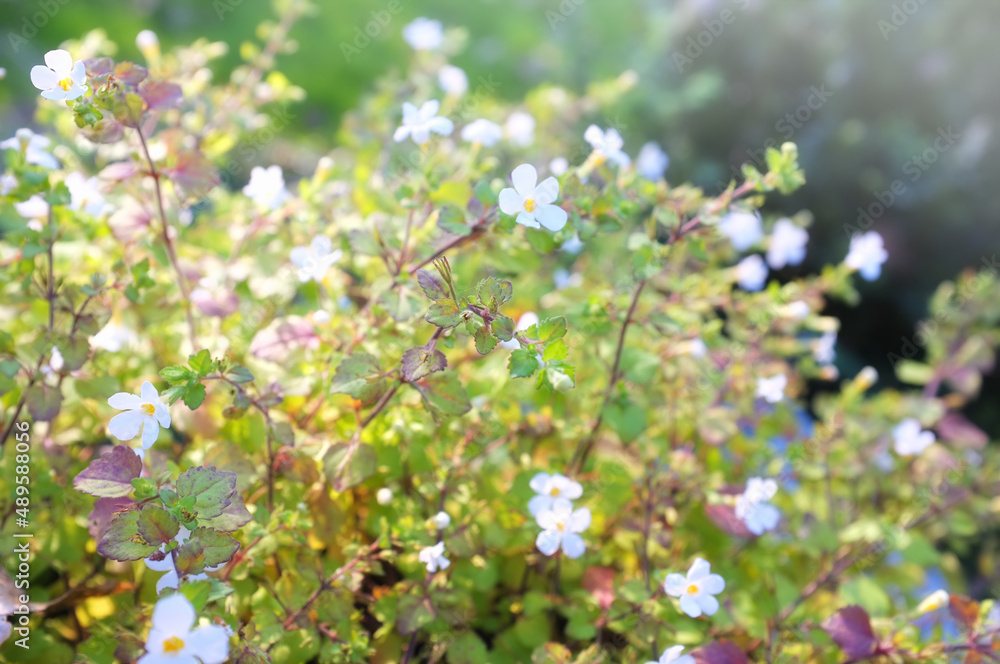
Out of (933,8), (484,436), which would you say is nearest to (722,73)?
(933,8)

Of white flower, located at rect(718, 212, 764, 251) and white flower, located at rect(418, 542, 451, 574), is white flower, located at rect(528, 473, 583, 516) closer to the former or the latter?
white flower, located at rect(418, 542, 451, 574)

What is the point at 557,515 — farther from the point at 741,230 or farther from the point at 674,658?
the point at 741,230

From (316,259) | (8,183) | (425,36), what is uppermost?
(425,36)

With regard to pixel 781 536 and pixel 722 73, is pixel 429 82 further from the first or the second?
pixel 722 73

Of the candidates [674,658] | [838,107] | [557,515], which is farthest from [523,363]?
[838,107]

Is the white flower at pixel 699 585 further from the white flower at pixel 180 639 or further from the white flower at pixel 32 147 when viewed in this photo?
the white flower at pixel 32 147

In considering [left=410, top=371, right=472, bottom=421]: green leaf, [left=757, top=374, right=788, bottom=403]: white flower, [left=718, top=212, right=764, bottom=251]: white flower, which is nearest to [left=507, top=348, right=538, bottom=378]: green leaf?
[left=410, top=371, right=472, bottom=421]: green leaf
